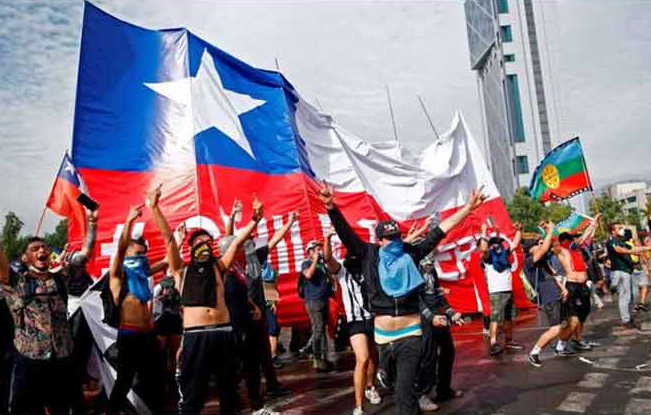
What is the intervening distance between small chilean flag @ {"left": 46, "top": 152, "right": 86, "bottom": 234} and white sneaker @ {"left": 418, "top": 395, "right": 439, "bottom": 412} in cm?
469

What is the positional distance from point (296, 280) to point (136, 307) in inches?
161

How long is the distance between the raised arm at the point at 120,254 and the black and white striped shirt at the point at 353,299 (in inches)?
82.8

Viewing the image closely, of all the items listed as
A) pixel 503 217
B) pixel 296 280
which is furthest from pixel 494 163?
pixel 296 280

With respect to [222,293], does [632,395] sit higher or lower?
lower

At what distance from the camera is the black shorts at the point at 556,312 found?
24.7 ft

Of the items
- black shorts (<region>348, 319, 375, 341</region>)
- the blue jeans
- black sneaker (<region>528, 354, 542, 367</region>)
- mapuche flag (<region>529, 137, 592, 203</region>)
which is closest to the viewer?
black shorts (<region>348, 319, 375, 341</region>)

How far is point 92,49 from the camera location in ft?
28.7

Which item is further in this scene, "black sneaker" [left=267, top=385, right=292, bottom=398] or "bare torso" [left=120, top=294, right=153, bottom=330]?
"black sneaker" [left=267, top=385, right=292, bottom=398]

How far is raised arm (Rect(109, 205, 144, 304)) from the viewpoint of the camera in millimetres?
4543

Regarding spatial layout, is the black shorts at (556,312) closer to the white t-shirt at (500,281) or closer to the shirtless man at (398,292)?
the white t-shirt at (500,281)

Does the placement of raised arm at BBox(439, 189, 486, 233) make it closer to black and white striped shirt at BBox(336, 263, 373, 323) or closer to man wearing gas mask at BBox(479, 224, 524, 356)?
black and white striped shirt at BBox(336, 263, 373, 323)

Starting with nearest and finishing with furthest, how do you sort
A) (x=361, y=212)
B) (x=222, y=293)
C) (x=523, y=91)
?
1. (x=222, y=293)
2. (x=361, y=212)
3. (x=523, y=91)

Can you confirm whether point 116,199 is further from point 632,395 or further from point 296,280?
point 632,395

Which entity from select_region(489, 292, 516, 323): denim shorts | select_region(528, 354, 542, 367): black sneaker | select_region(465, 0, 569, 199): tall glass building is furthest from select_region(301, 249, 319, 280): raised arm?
select_region(465, 0, 569, 199): tall glass building
